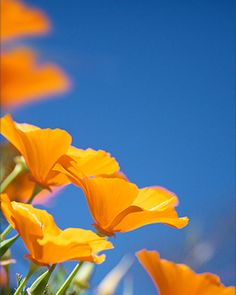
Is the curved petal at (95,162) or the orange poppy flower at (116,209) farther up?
the curved petal at (95,162)

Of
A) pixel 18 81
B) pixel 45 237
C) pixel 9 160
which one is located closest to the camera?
pixel 45 237

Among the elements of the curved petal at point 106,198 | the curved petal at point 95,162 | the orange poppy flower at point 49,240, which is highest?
the curved petal at point 95,162

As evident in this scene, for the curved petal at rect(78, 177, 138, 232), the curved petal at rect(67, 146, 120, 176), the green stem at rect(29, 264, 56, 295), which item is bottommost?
the green stem at rect(29, 264, 56, 295)

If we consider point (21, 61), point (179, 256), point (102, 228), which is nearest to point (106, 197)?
point (102, 228)

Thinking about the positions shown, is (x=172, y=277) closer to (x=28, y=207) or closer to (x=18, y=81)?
(x=28, y=207)
